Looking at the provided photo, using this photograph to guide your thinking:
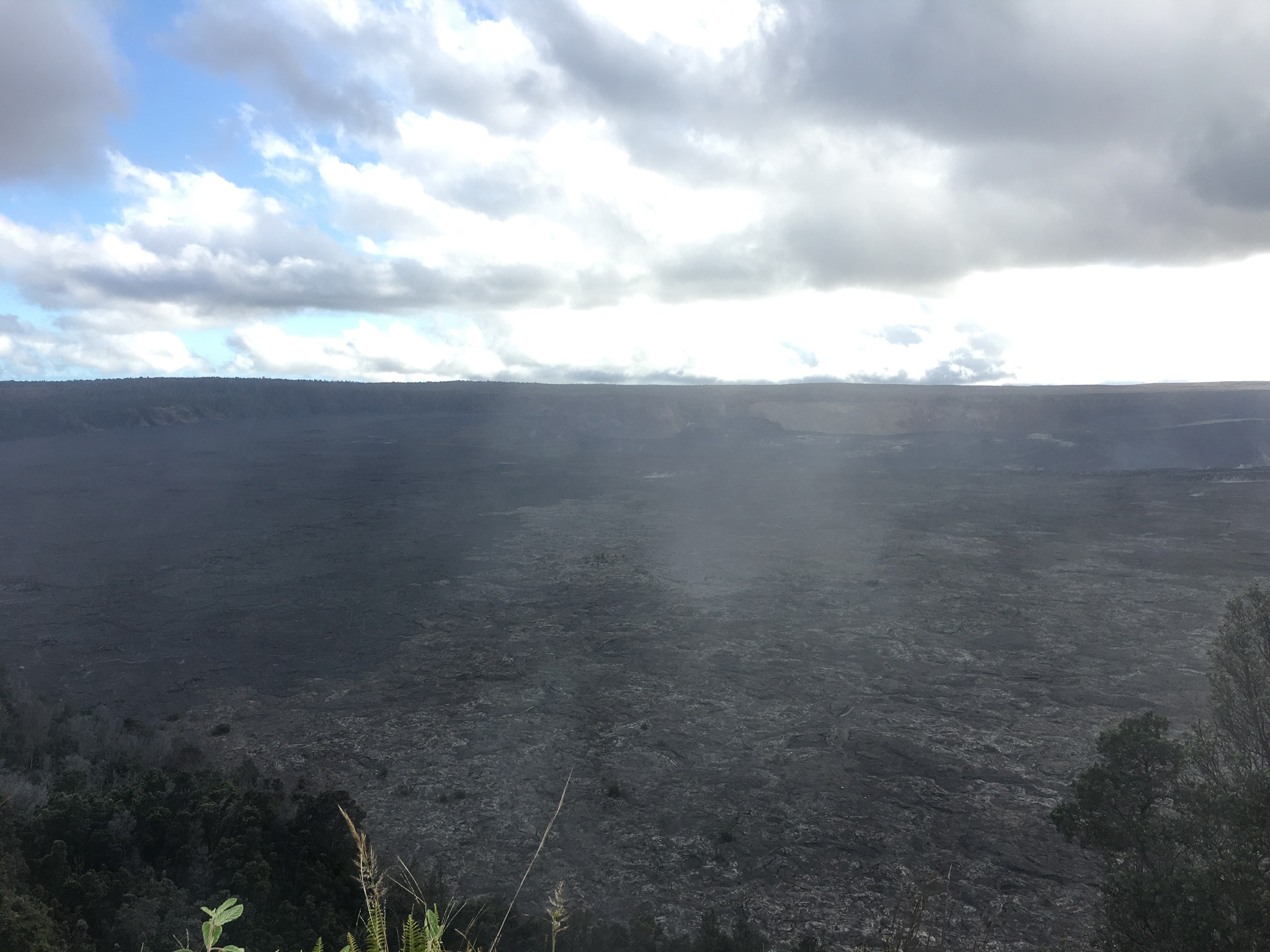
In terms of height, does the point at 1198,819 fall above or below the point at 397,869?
above

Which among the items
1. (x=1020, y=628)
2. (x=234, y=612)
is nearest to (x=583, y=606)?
(x=234, y=612)

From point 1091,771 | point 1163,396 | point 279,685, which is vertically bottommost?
point 279,685

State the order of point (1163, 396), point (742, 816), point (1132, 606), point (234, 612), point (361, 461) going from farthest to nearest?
point (1163, 396)
point (361, 461)
point (234, 612)
point (1132, 606)
point (742, 816)

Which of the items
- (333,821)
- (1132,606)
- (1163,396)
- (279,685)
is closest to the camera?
(333,821)

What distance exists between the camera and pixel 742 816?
35.7 feet

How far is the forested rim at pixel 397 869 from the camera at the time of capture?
4.38 m

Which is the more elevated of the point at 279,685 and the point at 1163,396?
the point at 1163,396

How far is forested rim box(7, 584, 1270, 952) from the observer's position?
4379 mm

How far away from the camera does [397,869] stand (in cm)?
927

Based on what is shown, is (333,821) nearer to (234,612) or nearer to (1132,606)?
(234,612)

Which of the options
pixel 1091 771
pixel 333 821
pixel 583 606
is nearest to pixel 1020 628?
pixel 583 606

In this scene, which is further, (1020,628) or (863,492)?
(863,492)

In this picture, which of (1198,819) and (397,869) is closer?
(1198,819)

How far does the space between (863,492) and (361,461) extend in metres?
30.3
